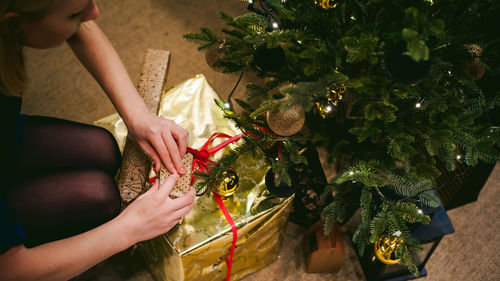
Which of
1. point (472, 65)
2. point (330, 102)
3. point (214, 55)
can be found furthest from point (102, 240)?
point (472, 65)

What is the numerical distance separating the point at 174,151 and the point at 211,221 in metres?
0.22

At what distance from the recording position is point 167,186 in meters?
0.82

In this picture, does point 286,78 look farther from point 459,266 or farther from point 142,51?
point 142,51

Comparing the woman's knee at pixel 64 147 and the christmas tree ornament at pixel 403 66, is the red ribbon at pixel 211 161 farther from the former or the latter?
the christmas tree ornament at pixel 403 66

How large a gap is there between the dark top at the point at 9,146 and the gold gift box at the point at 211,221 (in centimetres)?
33

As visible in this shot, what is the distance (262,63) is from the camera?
85 centimetres

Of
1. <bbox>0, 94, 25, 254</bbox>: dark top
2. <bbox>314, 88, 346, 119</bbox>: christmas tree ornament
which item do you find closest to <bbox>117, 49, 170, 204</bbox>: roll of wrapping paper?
<bbox>0, 94, 25, 254</bbox>: dark top

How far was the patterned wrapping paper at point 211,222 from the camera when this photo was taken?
3.00 ft

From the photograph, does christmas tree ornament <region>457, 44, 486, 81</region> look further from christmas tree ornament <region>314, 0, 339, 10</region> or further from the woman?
the woman

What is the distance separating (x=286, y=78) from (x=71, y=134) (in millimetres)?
655

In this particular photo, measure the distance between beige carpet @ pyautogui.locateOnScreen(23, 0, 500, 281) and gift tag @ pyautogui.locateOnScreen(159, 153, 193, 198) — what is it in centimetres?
55

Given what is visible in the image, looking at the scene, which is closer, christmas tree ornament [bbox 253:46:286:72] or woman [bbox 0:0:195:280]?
woman [bbox 0:0:195:280]

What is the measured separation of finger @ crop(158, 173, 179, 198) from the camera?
0.81m

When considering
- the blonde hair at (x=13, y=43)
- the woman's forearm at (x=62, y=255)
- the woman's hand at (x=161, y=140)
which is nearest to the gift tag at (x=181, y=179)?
the woman's hand at (x=161, y=140)
